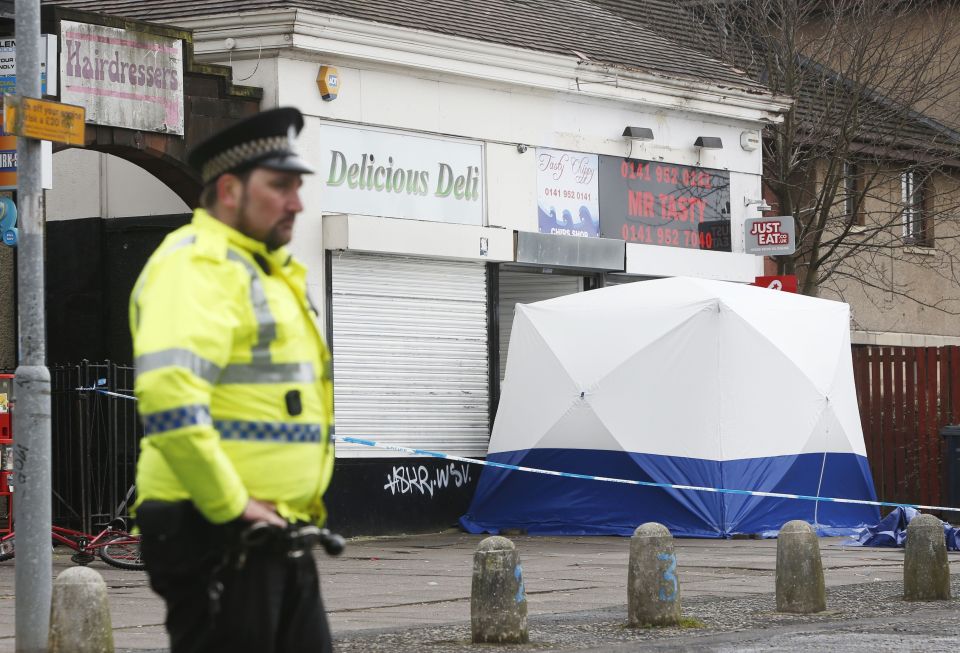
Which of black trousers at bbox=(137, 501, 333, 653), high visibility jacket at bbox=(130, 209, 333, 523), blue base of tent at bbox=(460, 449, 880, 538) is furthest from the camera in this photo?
blue base of tent at bbox=(460, 449, 880, 538)

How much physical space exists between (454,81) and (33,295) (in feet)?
33.3

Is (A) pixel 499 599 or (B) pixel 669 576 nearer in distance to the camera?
(A) pixel 499 599

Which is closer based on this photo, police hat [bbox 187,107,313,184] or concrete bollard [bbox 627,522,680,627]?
police hat [bbox 187,107,313,184]

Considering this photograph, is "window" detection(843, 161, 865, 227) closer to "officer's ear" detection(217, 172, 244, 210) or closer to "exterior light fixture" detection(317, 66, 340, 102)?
"exterior light fixture" detection(317, 66, 340, 102)

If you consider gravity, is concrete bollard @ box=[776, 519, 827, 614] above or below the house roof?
below

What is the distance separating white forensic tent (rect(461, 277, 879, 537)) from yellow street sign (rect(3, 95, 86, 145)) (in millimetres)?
8891

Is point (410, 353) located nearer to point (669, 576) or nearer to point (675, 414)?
point (675, 414)

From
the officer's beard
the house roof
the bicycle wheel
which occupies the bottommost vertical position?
the bicycle wheel

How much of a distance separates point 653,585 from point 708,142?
12.1m

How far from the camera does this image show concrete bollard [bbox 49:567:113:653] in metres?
7.96

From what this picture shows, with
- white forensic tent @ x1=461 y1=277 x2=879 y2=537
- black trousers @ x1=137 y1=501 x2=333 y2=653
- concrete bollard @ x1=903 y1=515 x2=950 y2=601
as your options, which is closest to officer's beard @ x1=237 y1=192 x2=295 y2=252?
black trousers @ x1=137 y1=501 x2=333 y2=653

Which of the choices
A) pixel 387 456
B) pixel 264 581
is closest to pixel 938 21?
pixel 387 456

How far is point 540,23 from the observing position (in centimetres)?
2091

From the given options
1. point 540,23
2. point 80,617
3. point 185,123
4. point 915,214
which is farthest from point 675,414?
point 915,214
